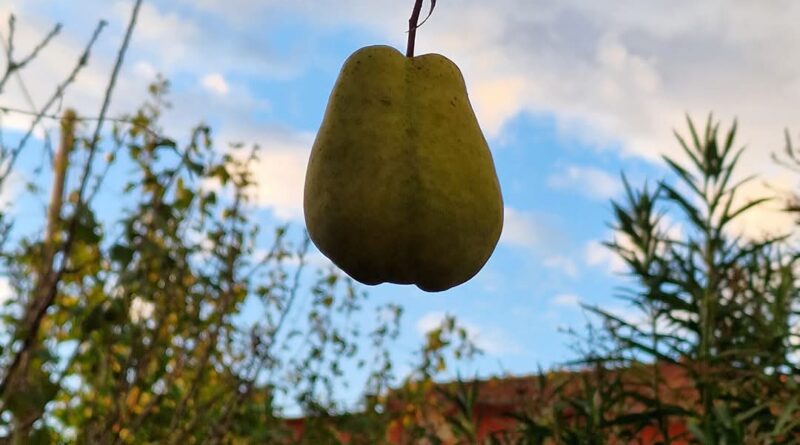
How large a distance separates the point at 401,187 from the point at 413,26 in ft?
0.76

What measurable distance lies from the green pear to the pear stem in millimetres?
51

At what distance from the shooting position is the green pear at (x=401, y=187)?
1.05 m

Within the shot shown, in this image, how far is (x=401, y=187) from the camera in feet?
3.44

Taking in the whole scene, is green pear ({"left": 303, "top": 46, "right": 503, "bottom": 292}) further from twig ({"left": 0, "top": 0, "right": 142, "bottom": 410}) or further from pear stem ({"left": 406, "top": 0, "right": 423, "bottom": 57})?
twig ({"left": 0, "top": 0, "right": 142, "bottom": 410})

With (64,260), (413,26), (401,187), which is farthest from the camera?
(64,260)

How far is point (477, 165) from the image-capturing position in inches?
43.8

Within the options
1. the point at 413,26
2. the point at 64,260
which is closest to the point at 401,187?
the point at 413,26

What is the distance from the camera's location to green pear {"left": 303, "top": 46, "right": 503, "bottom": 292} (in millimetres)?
1046

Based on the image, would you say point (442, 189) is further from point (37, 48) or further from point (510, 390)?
point (510, 390)

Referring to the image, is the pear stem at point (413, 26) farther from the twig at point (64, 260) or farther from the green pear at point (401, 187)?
→ the twig at point (64, 260)

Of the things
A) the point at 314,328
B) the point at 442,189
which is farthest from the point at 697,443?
the point at 314,328

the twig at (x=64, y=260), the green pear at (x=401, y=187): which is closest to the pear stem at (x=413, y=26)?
the green pear at (x=401, y=187)

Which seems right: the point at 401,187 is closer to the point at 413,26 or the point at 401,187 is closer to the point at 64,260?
the point at 413,26

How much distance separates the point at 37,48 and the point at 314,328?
8.70 ft
